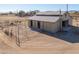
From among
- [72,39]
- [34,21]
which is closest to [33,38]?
[34,21]

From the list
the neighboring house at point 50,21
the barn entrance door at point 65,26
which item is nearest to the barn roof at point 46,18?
the neighboring house at point 50,21

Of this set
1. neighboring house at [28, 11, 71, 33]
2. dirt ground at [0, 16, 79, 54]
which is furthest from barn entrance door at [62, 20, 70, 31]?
dirt ground at [0, 16, 79, 54]

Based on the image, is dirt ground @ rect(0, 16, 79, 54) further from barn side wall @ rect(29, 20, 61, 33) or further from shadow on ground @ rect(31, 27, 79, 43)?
barn side wall @ rect(29, 20, 61, 33)

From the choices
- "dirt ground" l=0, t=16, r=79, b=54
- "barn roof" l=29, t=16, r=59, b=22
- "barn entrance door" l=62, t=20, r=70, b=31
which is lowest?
"dirt ground" l=0, t=16, r=79, b=54

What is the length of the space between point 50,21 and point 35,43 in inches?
22.3

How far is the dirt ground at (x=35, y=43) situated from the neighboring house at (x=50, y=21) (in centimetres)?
14

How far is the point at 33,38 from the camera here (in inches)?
292

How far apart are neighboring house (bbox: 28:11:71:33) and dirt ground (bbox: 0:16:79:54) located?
0.46 feet

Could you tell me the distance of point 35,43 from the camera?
740 centimetres

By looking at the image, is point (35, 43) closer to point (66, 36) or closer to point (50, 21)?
point (50, 21)

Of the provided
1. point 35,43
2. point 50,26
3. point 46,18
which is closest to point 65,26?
point 50,26

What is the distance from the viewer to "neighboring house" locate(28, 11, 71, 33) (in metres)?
7.31

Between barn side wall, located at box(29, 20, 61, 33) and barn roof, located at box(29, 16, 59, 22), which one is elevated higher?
barn roof, located at box(29, 16, 59, 22)
